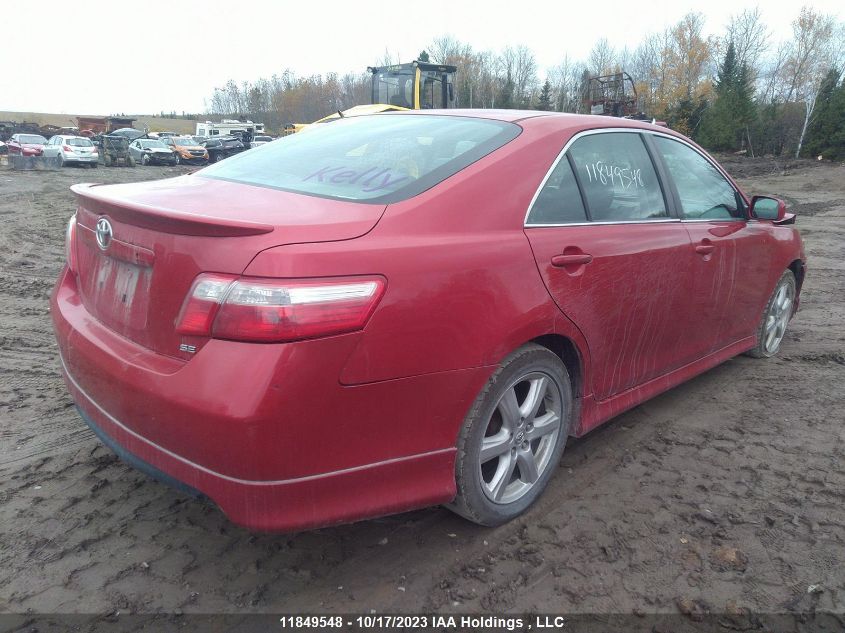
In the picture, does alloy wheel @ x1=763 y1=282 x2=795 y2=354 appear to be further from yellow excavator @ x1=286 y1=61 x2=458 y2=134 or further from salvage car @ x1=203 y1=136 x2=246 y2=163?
salvage car @ x1=203 y1=136 x2=246 y2=163

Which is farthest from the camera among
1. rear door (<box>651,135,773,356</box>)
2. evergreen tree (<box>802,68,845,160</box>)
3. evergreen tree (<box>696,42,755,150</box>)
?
evergreen tree (<box>696,42,755,150</box>)

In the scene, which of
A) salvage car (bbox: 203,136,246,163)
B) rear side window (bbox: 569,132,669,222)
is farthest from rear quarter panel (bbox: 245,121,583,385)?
salvage car (bbox: 203,136,246,163)

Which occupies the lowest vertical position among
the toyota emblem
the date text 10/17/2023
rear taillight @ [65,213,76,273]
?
the date text 10/17/2023

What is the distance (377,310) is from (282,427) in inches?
17.5

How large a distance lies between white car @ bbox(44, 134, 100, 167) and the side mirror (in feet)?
91.7

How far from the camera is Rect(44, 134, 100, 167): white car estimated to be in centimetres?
2616

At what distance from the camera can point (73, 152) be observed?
26297 mm

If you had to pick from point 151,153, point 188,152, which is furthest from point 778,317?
point 188,152

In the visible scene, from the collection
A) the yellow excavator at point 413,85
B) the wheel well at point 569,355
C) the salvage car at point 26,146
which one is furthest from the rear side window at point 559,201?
the salvage car at point 26,146

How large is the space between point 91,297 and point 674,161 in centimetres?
301

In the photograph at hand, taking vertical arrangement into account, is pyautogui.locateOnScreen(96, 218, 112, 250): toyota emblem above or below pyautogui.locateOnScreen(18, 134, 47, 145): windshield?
above

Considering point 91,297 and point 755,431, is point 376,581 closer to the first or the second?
point 91,297

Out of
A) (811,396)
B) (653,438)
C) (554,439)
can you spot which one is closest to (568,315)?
(554,439)

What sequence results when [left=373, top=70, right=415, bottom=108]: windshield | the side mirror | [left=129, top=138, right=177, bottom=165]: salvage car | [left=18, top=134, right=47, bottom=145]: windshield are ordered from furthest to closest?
[left=18, top=134, right=47, bottom=145]: windshield
[left=129, top=138, right=177, bottom=165]: salvage car
[left=373, top=70, right=415, bottom=108]: windshield
the side mirror
